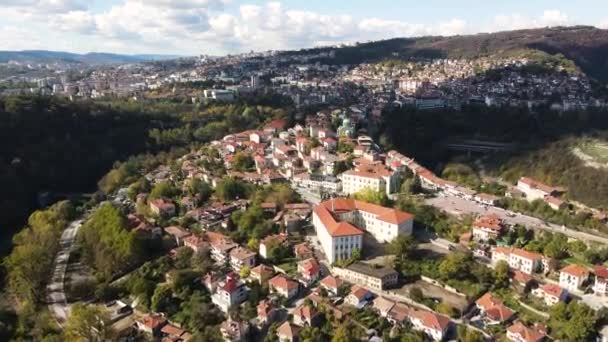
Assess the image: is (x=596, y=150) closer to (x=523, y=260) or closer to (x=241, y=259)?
(x=523, y=260)

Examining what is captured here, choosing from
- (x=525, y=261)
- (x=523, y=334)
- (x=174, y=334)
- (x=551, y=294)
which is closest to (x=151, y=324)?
(x=174, y=334)

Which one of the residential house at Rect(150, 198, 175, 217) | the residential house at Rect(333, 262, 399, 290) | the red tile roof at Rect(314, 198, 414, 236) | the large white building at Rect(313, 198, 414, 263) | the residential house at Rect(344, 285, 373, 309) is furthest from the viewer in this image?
the residential house at Rect(150, 198, 175, 217)

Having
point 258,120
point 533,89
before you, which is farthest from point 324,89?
point 533,89

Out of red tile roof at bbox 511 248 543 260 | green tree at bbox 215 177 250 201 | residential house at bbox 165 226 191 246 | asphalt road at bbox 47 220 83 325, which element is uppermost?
green tree at bbox 215 177 250 201

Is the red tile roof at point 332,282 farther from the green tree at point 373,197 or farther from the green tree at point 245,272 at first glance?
the green tree at point 373,197

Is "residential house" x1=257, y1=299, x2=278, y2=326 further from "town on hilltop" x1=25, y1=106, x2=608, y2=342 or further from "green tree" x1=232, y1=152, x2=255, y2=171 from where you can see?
"green tree" x1=232, y1=152, x2=255, y2=171

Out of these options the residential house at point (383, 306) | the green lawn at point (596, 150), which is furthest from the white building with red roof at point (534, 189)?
the residential house at point (383, 306)

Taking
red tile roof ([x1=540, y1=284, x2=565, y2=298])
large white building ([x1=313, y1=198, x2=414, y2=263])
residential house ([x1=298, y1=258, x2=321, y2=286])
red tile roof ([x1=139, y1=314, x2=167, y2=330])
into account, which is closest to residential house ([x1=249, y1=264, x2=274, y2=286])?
residential house ([x1=298, y1=258, x2=321, y2=286])
